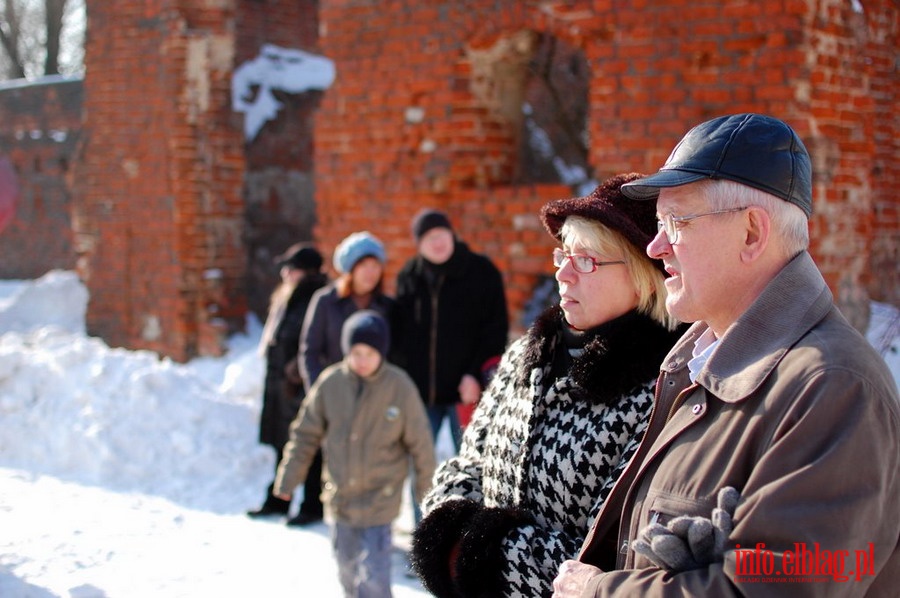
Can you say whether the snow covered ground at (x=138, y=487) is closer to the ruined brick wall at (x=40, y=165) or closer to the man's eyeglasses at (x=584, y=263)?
the man's eyeglasses at (x=584, y=263)

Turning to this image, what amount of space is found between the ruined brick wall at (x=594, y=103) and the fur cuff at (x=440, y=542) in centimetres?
374

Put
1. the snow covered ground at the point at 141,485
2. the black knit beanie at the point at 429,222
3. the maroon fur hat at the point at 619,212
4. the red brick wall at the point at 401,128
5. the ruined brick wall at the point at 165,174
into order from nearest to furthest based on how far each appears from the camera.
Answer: the maroon fur hat at the point at 619,212
the snow covered ground at the point at 141,485
the black knit beanie at the point at 429,222
the red brick wall at the point at 401,128
the ruined brick wall at the point at 165,174

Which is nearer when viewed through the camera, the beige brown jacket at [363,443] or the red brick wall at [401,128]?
the beige brown jacket at [363,443]

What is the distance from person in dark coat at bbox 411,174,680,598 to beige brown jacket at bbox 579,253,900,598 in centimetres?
36

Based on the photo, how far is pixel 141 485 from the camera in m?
6.14

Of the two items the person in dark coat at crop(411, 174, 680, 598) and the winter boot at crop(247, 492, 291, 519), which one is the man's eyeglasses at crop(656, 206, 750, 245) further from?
the winter boot at crop(247, 492, 291, 519)

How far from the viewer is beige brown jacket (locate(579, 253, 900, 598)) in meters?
1.38

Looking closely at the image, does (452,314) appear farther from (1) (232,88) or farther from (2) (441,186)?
(1) (232,88)

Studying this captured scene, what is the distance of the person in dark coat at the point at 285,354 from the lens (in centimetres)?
575

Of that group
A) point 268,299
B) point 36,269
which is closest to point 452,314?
point 268,299

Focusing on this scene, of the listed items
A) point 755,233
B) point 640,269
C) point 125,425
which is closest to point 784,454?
point 755,233

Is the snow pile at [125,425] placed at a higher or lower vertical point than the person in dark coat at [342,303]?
lower

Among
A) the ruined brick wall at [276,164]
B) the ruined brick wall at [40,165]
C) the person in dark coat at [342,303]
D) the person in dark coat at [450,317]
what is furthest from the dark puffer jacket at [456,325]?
the ruined brick wall at [40,165]

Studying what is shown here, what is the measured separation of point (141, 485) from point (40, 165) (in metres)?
11.4
